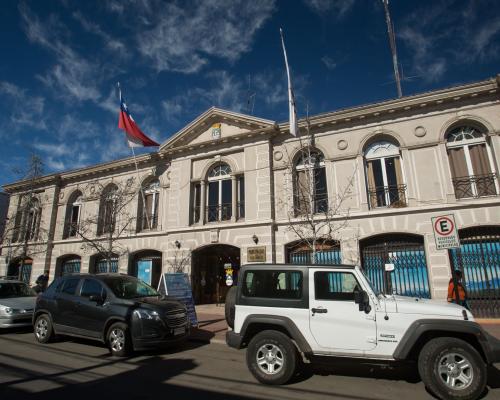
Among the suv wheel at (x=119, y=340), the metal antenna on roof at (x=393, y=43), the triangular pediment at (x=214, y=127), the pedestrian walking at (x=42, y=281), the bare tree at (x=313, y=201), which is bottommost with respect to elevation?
the suv wheel at (x=119, y=340)

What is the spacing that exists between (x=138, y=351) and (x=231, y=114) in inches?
488

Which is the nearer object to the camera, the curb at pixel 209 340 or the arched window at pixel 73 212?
the curb at pixel 209 340

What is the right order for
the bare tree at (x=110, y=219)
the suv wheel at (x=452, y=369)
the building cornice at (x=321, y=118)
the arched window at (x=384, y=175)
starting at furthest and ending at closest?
the bare tree at (x=110, y=219) → the arched window at (x=384, y=175) → the building cornice at (x=321, y=118) → the suv wheel at (x=452, y=369)

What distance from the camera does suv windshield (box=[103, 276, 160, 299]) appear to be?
782cm

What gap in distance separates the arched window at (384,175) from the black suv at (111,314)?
9734mm

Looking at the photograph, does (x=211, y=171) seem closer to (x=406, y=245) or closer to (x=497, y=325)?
(x=406, y=245)

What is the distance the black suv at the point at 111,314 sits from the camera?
23.0 feet

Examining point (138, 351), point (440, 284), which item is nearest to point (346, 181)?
point (440, 284)

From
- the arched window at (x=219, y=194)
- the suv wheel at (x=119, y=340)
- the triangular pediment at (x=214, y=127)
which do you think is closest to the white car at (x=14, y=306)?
the suv wheel at (x=119, y=340)

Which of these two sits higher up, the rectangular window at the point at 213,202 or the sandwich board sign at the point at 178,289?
the rectangular window at the point at 213,202

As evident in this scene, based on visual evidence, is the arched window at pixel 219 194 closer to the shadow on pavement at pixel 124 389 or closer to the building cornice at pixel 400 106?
the building cornice at pixel 400 106

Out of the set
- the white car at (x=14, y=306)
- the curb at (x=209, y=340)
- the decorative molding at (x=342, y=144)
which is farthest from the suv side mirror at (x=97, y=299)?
the decorative molding at (x=342, y=144)

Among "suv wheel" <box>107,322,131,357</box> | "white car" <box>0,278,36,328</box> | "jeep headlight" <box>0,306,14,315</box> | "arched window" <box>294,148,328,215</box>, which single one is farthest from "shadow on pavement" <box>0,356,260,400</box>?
"arched window" <box>294,148,328,215</box>

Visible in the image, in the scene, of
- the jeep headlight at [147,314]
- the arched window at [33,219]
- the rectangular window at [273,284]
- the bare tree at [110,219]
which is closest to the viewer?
the rectangular window at [273,284]
